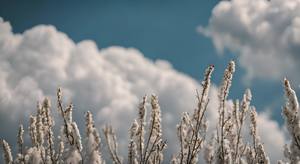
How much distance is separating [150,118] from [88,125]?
1.24 meters

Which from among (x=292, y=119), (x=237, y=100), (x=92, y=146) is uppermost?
(x=237, y=100)

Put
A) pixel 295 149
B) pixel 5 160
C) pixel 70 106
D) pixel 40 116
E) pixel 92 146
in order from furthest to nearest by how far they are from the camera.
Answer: pixel 5 160
pixel 40 116
pixel 70 106
pixel 295 149
pixel 92 146

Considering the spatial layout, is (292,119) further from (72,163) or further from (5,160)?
(5,160)

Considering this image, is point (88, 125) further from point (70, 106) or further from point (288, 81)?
point (288, 81)

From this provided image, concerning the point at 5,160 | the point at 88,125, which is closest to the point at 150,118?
the point at 88,125

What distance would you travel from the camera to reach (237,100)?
36.9 feet

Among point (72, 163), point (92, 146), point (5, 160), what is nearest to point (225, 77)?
point (92, 146)

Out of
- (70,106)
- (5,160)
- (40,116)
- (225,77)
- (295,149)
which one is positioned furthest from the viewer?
(5,160)

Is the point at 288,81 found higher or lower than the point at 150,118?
higher

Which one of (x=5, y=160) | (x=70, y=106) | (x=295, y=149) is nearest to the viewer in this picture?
(x=295, y=149)

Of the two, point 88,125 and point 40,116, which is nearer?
point 88,125

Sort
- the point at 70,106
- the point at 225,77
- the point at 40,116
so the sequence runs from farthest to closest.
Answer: the point at 40,116 → the point at 225,77 → the point at 70,106

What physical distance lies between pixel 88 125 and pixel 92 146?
1143 millimetres

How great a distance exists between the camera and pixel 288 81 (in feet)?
25.7
